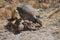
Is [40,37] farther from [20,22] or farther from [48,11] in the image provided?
[48,11]

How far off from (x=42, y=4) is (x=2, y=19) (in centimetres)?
155

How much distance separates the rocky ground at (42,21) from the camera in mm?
4093

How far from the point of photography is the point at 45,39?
395cm

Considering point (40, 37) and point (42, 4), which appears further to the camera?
point (42, 4)

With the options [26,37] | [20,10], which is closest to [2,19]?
[20,10]

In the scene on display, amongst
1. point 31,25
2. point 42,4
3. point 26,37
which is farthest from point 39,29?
point 42,4

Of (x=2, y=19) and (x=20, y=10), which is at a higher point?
(x=20, y=10)

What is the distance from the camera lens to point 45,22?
4922mm

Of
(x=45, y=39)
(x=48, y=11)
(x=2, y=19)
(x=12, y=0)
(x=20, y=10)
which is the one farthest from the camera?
(x=12, y=0)

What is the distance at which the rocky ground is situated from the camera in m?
4.09

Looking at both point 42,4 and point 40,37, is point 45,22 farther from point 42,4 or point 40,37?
point 42,4

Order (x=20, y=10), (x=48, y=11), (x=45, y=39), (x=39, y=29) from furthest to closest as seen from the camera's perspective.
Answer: (x=48, y=11) < (x=20, y=10) < (x=39, y=29) < (x=45, y=39)

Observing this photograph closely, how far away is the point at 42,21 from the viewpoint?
4887 millimetres

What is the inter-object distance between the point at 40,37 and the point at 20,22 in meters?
0.68
